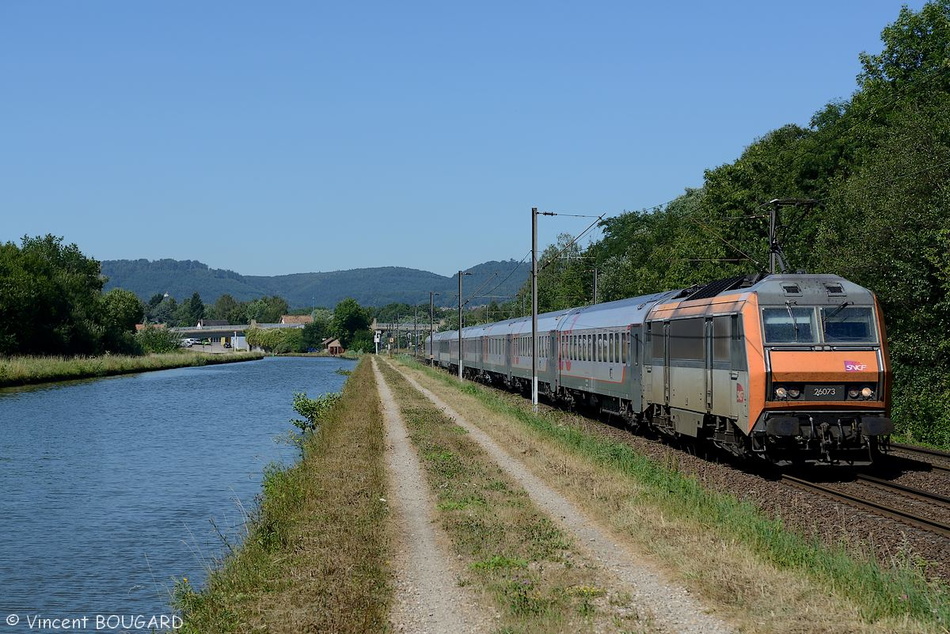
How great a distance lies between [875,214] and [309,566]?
1104 inches

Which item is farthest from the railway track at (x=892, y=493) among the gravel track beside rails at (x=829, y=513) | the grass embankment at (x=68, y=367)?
→ the grass embankment at (x=68, y=367)

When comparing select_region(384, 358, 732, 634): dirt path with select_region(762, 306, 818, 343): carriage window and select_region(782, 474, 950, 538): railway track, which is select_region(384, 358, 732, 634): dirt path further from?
select_region(762, 306, 818, 343): carriage window

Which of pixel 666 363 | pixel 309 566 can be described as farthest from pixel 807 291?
pixel 309 566

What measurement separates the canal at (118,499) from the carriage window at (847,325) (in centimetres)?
1146

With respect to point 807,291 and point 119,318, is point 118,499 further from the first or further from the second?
point 119,318

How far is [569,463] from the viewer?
20516mm

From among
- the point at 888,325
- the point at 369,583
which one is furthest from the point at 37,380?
the point at 369,583

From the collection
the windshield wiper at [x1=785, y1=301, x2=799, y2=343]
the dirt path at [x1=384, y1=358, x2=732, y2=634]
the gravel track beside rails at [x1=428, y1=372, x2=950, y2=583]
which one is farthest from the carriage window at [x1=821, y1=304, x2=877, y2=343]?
the dirt path at [x1=384, y1=358, x2=732, y2=634]

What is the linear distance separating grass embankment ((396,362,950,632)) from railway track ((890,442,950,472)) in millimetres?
6140

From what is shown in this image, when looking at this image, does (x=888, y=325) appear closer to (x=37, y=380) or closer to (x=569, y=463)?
(x=569, y=463)

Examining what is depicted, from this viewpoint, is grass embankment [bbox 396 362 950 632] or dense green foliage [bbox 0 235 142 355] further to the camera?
dense green foliage [bbox 0 235 142 355]

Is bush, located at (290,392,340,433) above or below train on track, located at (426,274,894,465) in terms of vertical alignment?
below

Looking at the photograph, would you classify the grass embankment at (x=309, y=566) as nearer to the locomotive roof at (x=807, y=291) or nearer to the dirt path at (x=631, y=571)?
the dirt path at (x=631, y=571)

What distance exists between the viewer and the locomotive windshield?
18.7 m
